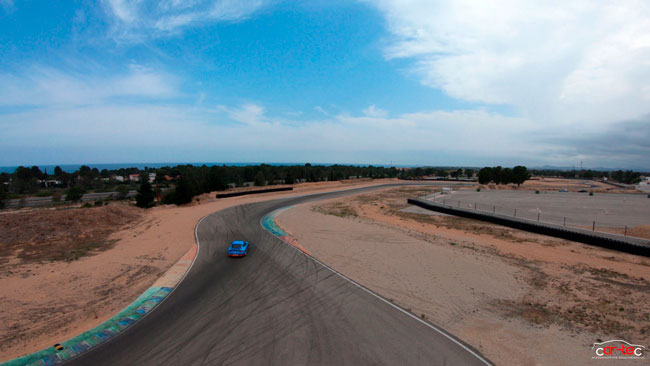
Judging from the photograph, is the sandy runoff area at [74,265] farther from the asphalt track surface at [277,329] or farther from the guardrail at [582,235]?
the guardrail at [582,235]

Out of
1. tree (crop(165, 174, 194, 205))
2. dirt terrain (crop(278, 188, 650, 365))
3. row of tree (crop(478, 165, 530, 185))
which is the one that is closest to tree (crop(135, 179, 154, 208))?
tree (crop(165, 174, 194, 205))

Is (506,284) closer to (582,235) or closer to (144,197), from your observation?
(582,235)

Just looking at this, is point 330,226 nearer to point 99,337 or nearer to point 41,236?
point 99,337

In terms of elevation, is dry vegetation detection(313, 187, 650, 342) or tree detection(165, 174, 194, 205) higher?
tree detection(165, 174, 194, 205)

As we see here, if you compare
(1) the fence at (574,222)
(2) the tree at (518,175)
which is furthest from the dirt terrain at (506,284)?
(2) the tree at (518,175)

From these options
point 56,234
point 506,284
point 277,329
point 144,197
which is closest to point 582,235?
point 506,284

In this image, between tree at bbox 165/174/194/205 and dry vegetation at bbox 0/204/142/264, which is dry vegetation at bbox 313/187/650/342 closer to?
dry vegetation at bbox 0/204/142/264
